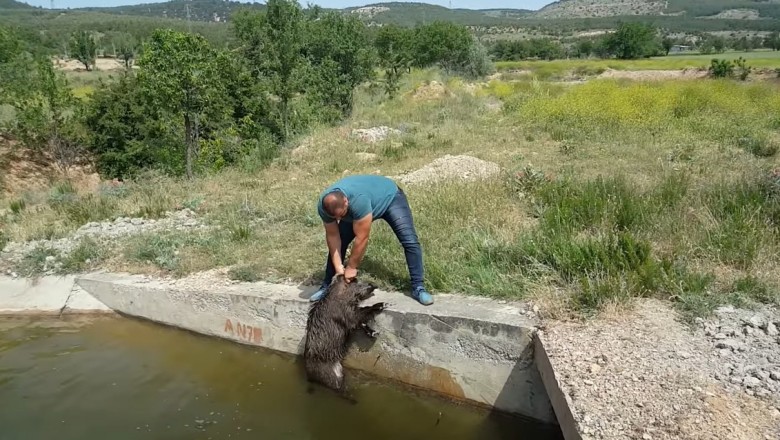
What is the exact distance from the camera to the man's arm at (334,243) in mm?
4828

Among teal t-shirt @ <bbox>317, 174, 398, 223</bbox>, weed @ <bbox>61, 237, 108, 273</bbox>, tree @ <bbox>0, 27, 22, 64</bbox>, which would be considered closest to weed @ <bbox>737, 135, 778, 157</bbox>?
teal t-shirt @ <bbox>317, 174, 398, 223</bbox>

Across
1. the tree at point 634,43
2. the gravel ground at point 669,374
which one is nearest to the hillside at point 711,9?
the tree at point 634,43

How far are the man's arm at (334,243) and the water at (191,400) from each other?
1.15 meters

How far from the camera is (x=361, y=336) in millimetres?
5289

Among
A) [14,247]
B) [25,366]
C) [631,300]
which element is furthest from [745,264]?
[14,247]

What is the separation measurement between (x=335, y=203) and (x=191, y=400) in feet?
7.50

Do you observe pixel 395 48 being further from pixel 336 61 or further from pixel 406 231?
pixel 406 231

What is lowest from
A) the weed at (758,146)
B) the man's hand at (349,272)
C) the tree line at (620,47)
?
the man's hand at (349,272)

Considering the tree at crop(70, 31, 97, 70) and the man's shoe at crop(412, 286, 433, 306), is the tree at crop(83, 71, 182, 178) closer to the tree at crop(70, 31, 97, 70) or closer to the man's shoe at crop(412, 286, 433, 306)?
the man's shoe at crop(412, 286, 433, 306)

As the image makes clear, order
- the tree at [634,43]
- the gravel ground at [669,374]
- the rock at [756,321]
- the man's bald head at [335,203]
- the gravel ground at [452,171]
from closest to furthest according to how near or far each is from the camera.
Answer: the gravel ground at [669,374] → the rock at [756,321] → the man's bald head at [335,203] → the gravel ground at [452,171] → the tree at [634,43]

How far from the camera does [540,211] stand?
22.7 feet

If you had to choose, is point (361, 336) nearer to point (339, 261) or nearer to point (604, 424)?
point (339, 261)

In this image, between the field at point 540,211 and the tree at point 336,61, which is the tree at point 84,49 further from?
the field at point 540,211

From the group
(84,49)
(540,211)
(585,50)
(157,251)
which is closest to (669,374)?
(540,211)
